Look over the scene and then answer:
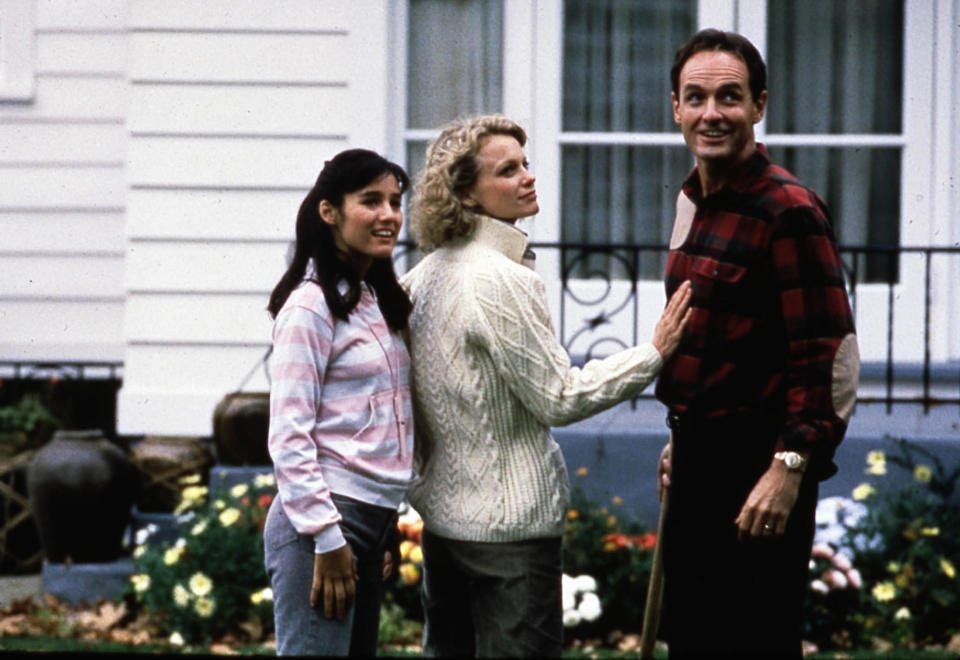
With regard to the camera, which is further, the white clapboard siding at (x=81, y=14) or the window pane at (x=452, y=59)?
the white clapboard siding at (x=81, y=14)

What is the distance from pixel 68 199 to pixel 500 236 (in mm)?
6292

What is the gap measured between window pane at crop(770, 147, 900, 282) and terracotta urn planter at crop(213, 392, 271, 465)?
3.30 m

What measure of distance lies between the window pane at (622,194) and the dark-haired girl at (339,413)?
446 centimetres

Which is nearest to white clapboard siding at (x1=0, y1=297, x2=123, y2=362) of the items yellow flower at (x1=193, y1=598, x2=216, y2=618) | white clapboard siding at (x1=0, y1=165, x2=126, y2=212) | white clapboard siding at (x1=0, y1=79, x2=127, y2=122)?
white clapboard siding at (x1=0, y1=165, x2=126, y2=212)

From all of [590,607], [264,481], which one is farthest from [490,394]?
[264,481]

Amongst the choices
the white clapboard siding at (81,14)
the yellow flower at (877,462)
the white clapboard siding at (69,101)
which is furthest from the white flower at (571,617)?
the white clapboard siding at (81,14)

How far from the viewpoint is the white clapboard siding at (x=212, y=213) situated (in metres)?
7.47

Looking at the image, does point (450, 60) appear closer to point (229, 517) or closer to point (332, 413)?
point (229, 517)

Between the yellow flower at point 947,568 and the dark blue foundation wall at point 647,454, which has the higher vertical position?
the dark blue foundation wall at point 647,454

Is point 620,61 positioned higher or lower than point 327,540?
higher

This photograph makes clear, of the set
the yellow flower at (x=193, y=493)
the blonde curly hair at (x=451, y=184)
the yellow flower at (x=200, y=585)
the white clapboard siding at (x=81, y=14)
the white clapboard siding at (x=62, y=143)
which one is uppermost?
the white clapboard siding at (x=81, y=14)

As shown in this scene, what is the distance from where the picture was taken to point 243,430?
23.2 feet

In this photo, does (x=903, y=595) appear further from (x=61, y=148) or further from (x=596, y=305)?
(x=61, y=148)

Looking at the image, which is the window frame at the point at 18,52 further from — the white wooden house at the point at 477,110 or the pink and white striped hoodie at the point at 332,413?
the pink and white striped hoodie at the point at 332,413
